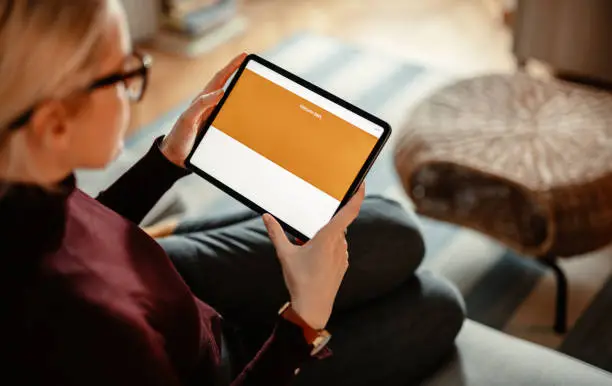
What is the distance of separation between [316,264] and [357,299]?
0.33 m

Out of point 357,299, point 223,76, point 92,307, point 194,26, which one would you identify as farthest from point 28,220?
point 194,26

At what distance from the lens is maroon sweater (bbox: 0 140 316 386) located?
28.5 inches

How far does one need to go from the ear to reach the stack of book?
7.63 feet

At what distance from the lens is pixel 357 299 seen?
116 centimetres

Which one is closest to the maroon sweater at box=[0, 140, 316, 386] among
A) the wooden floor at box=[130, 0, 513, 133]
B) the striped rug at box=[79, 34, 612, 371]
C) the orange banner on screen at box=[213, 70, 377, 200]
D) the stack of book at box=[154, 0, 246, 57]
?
the orange banner on screen at box=[213, 70, 377, 200]

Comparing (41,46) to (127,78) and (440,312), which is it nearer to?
(127,78)

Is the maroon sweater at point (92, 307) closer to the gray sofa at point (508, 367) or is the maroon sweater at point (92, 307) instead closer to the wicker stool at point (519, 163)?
the gray sofa at point (508, 367)

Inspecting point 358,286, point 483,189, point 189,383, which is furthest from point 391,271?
point 483,189

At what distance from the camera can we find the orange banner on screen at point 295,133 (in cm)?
97

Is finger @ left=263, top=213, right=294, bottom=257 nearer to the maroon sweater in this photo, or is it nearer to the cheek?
the maroon sweater

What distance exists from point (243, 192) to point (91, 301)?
0.31m

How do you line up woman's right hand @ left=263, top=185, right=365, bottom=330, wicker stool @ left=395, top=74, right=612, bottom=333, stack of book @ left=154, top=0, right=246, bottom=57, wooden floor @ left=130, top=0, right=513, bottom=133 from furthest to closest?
stack of book @ left=154, top=0, right=246, bottom=57
wooden floor @ left=130, top=0, right=513, bottom=133
wicker stool @ left=395, top=74, right=612, bottom=333
woman's right hand @ left=263, top=185, right=365, bottom=330

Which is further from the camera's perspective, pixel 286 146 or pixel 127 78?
pixel 286 146

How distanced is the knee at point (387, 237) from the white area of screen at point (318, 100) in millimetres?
246
